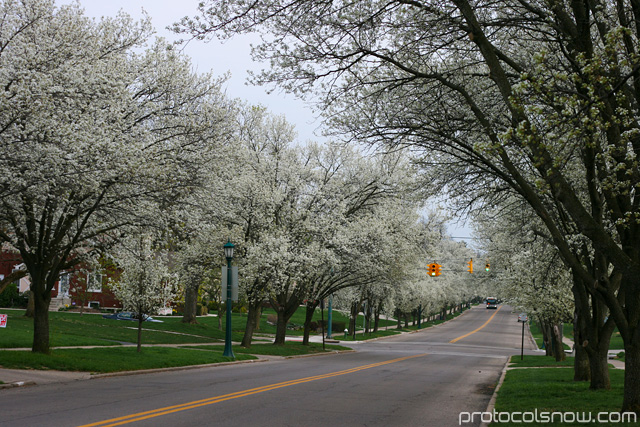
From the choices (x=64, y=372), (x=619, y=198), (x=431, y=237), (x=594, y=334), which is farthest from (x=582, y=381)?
(x=431, y=237)

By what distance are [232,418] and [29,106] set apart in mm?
8338

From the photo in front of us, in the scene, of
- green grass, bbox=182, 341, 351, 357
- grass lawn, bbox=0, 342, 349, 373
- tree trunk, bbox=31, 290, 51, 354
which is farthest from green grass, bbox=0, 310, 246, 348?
tree trunk, bbox=31, 290, 51, 354


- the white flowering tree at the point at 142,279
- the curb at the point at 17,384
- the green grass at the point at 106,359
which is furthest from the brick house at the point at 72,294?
the curb at the point at 17,384

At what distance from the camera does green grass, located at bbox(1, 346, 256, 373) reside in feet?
55.3

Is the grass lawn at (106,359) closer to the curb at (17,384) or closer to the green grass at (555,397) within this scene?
the curb at (17,384)

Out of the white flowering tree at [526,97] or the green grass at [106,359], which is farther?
A: the green grass at [106,359]

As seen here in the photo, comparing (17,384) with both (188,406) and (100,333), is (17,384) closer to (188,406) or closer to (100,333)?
(188,406)

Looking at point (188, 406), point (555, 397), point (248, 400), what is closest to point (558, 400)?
point (555, 397)

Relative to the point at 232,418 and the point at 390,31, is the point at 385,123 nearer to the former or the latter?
the point at 390,31

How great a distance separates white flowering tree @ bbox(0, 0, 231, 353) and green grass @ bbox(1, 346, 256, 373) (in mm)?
1171

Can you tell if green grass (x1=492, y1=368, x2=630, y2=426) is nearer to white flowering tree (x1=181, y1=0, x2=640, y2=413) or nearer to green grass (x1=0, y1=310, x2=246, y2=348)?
white flowering tree (x1=181, y1=0, x2=640, y2=413)

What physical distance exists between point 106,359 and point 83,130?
778cm

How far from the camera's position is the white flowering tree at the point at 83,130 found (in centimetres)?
1416

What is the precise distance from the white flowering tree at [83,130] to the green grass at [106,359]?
1171 millimetres
